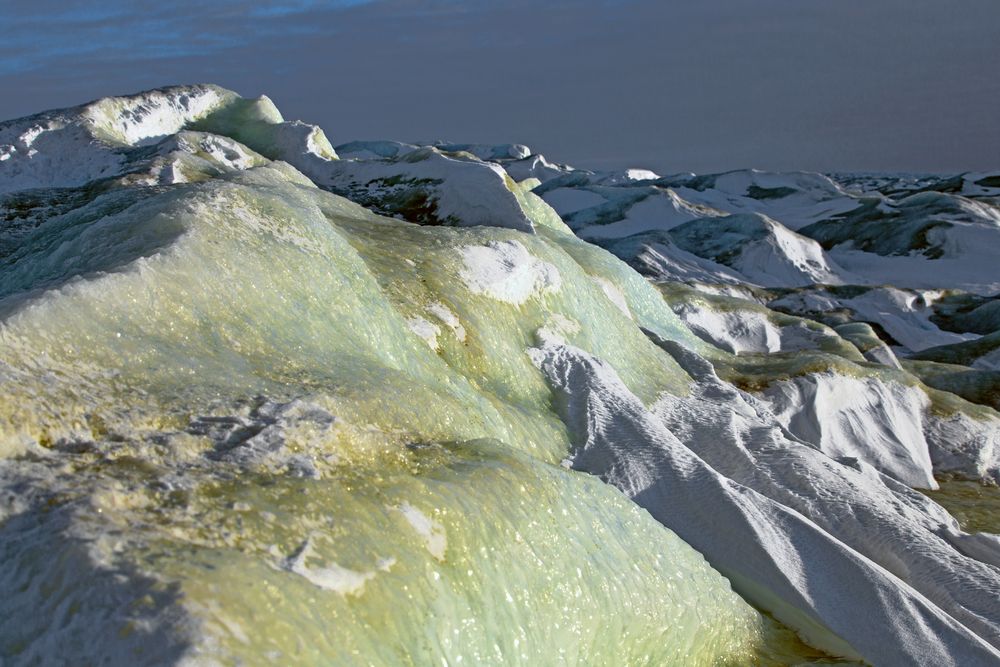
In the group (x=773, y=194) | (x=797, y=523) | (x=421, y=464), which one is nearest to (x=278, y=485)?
(x=421, y=464)

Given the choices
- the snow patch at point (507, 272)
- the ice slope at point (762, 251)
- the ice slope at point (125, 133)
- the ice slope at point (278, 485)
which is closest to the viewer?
the ice slope at point (278, 485)

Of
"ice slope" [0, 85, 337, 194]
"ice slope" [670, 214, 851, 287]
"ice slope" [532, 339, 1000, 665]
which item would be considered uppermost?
"ice slope" [0, 85, 337, 194]

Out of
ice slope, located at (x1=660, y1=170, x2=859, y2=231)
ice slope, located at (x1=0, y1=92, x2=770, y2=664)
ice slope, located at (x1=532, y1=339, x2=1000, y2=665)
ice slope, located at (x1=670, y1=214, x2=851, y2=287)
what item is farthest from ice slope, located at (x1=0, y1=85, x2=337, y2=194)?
ice slope, located at (x1=660, y1=170, x2=859, y2=231)

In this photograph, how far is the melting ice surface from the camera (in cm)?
604

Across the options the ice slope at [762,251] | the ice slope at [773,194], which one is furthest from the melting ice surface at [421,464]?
the ice slope at [773,194]

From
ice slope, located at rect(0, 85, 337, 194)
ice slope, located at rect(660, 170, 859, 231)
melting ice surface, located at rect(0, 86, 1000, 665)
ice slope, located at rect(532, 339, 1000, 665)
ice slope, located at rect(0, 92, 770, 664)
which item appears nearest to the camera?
ice slope, located at rect(0, 92, 770, 664)

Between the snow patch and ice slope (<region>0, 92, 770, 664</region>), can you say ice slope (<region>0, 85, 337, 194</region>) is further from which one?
ice slope (<region>0, 92, 770, 664</region>)

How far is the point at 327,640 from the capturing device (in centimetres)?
599

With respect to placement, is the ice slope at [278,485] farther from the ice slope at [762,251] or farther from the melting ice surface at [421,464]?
the ice slope at [762,251]

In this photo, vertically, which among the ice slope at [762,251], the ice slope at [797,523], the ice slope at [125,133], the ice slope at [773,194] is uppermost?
the ice slope at [125,133]

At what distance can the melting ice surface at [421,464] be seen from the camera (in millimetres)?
6043

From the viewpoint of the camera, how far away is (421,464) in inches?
340

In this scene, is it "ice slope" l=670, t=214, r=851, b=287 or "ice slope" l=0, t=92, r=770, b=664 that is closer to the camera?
"ice slope" l=0, t=92, r=770, b=664

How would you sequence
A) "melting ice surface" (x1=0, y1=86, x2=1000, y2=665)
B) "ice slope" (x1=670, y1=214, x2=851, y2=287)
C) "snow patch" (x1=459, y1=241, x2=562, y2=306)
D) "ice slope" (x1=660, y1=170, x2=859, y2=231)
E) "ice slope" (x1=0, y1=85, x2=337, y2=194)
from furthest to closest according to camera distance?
"ice slope" (x1=660, y1=170, x2=859, y2=231)
"ice slope" (x1=670, y1=214, x2=851, y2=287)
"ice slope" (x1=0, y1=85, x2=337, y2=194)
"snow patch" (x1=459, y1=241, x2=562, y2=306)
"melting ice surface" (x1=0, y1=86, x2=1000, y2=665)
